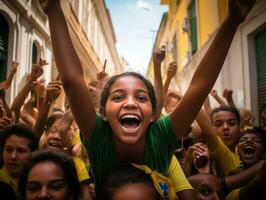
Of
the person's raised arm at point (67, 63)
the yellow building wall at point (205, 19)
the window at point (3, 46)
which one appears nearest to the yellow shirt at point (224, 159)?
the person's raised arm at point (67, 63)

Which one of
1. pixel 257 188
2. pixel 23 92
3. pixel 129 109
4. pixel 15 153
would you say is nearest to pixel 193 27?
pixel 23 92

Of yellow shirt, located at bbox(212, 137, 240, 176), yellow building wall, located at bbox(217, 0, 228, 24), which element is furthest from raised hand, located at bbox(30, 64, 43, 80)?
yellow building wall, located at bbox(217, 0, 228, 24)

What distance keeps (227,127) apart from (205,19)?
21.6ft

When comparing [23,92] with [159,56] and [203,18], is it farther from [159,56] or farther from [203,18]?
[203,18]

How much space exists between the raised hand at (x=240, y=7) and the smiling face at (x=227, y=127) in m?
1.51

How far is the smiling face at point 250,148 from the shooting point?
2.53 meters

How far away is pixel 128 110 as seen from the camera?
5.32 ft

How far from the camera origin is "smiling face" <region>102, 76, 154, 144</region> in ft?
5.32

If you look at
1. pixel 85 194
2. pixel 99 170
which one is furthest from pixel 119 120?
pixel 85 194

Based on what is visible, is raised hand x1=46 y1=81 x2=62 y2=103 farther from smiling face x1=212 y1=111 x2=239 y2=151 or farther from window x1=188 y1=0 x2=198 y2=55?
window x1=188 y1=0 x2=198 y2=55

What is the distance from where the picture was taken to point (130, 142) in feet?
5.28

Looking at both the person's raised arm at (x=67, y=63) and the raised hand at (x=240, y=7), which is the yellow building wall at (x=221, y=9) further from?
the person's raised arm at (x=67, y=63)

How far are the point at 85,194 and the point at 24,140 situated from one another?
2.17 ft

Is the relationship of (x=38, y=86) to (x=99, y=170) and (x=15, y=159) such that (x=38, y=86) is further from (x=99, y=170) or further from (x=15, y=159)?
(x=99, y=170)
